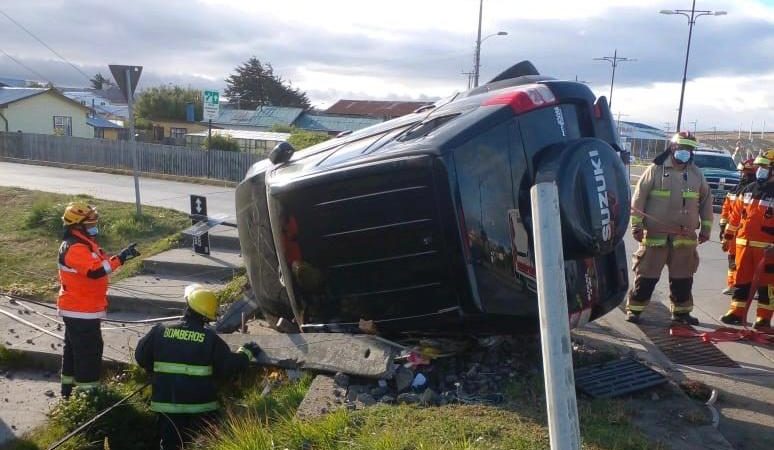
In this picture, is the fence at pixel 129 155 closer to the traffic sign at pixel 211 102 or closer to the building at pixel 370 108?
the traffic sign at pixel 211 102

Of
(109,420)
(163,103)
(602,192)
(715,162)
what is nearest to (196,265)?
(109,420)

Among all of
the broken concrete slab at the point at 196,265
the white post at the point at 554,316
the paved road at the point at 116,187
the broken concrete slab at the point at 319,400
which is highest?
the white post at the point at 554,316

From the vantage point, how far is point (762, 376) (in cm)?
534

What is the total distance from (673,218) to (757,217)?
103cm

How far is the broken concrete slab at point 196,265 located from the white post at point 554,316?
7.01 meters

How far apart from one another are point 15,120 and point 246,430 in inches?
1778

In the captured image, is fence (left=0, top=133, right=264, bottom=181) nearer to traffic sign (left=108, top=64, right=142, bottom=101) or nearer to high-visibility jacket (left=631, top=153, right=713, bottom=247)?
traffic sign (left=108, top=64, right=142, bottom=101)

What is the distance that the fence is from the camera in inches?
1023

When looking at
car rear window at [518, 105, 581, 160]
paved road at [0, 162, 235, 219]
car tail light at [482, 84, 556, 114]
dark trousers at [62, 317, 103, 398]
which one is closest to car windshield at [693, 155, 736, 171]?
paved road at [0, 162, 235, 219]

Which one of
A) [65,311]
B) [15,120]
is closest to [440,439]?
[65,311]

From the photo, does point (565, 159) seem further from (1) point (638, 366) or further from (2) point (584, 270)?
(1) point (638, 366)

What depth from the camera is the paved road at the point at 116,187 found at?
14770mm

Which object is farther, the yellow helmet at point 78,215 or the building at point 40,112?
the building at point 40,112

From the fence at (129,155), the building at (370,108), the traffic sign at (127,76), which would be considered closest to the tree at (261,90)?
the building at (370,108)
